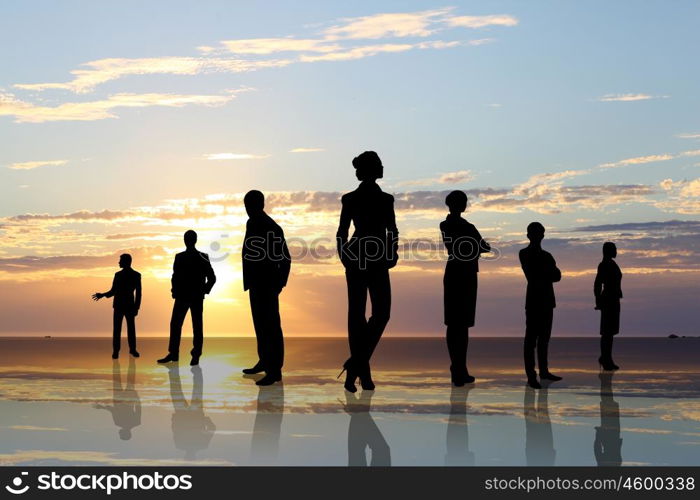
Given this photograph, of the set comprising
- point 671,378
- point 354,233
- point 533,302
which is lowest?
point 671,378

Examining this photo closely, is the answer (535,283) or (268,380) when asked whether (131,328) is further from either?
(535,283)

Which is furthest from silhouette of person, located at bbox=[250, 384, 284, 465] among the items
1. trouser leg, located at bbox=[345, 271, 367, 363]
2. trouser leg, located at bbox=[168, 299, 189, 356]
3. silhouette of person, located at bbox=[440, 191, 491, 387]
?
trouser leg, located at bbox=[168, 299, 189, 356]

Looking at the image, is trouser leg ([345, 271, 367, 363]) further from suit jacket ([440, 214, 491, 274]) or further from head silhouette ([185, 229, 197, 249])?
head silhouette ([185, 229, 197, 249])

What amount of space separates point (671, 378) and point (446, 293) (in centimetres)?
500

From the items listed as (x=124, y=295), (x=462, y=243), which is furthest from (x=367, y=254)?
(x=124, y=295)

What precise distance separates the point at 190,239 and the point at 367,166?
7.20 metres

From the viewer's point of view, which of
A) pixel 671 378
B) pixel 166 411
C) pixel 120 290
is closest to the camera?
pixel 166 411

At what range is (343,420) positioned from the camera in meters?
10.6

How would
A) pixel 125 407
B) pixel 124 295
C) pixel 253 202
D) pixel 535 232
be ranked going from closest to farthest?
pixel 125 407 → pixel 535 232 → pixel 253 202 → pixel 124 295
